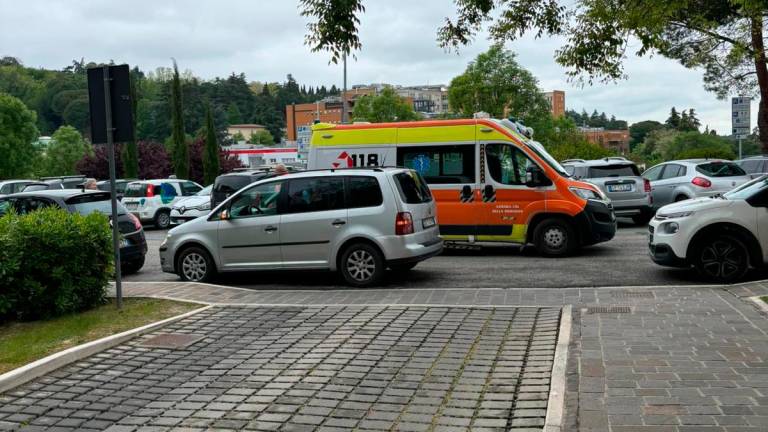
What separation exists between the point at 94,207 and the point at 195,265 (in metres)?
2.68

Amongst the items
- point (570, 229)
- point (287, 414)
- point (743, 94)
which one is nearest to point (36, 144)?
point (743, 94)

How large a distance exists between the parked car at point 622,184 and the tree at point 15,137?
7163 cm

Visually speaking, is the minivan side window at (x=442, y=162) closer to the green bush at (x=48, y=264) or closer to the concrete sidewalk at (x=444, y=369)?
the concrete sidewalk at (x=444, y=369)

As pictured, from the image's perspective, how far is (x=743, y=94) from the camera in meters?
26.2

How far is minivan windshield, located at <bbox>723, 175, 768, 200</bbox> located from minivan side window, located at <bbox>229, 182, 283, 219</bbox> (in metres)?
6.68

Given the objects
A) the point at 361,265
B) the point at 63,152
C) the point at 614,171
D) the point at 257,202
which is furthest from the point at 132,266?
the point at 63,152

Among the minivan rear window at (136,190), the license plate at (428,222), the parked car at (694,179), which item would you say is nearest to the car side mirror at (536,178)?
the license plate at (428,222)

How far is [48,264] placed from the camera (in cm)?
934

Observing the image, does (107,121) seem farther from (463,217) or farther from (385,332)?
(463,217)

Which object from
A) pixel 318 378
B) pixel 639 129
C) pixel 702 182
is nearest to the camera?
pixel 318 378

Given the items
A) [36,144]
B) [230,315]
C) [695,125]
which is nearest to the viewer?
[230,315]

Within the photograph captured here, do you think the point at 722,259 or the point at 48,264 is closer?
the point at 48,264

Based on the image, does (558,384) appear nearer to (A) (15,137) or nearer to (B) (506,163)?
(B) (506,163)

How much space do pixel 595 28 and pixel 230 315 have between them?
723cm
